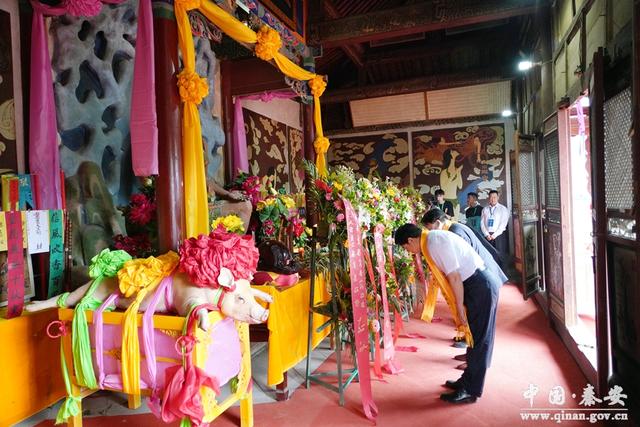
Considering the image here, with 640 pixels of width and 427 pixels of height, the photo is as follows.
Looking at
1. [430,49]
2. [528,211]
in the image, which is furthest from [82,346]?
[430,49]

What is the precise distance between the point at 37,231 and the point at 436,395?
8.68 feet

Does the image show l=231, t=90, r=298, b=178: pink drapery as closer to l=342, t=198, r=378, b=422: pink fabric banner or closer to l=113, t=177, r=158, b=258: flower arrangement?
l=113, t=177, r=158, b=258: flower arrangement

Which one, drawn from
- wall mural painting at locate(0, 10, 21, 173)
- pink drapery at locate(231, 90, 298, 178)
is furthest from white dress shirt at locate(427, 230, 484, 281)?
pink drapery at locate(231, 90, 298, 178)

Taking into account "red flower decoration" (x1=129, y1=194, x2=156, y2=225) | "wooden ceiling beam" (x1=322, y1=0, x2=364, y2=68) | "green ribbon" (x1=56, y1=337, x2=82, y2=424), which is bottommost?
"green ribbon" (x1=56, y1=337, x2=82, y2=424)

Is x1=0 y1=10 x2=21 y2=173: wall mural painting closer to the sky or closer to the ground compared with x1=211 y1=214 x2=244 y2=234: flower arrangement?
closer to the sky

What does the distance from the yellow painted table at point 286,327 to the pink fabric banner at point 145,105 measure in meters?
1.07

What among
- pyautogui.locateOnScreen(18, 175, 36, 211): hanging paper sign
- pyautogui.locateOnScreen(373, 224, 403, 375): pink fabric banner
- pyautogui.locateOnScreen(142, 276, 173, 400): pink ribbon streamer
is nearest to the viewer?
pyautogui.locateOnScreen(142, 276, 173, 400): pink ribbon streamer

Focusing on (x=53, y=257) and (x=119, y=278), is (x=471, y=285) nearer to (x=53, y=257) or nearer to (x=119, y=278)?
(x=119, y=278)

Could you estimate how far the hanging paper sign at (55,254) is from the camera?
8.22 feet

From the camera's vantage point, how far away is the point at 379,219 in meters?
3.12

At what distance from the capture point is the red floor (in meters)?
2.26

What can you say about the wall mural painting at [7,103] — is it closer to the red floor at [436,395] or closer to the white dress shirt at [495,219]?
the red floor at [436,395]

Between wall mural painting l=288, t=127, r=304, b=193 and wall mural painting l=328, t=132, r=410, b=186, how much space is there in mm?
1448

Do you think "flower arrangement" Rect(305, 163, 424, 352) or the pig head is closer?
the pig head
